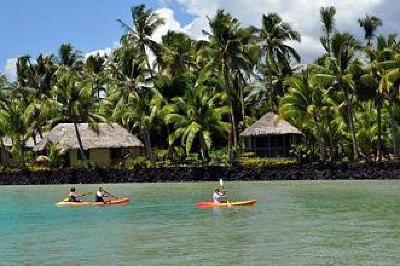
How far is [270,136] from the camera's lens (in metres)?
52.1

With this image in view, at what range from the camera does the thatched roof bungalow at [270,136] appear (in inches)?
1983

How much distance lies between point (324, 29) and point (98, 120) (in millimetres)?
19538

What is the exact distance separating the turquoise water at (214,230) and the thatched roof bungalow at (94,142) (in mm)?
16179

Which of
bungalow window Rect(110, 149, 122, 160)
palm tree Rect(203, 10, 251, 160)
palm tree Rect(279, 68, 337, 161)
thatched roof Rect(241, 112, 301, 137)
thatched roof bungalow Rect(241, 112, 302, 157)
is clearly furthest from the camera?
bungalow window Rect(110, 149, 122, 160)

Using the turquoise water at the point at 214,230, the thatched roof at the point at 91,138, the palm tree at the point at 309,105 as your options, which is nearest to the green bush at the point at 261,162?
the palm tree at the point at 309,105

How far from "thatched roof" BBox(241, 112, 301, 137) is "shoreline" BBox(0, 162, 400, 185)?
242 inches

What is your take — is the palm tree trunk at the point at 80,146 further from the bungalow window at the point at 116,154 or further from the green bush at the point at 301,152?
the green bush at the point at 301,152

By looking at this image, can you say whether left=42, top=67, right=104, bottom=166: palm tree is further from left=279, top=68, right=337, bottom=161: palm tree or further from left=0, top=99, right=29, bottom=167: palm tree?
left=279, top=68, right=337, bottom=161: palm tree

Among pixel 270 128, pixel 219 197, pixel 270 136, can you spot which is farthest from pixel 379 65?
pixel 219 197

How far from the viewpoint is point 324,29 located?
4700cm

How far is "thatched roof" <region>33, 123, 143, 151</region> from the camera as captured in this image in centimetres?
5197

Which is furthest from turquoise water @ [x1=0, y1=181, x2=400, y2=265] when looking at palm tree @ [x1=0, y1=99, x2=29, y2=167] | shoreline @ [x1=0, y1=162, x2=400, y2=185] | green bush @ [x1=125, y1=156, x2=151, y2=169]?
palm tree @ [x1=0, y1=99, x2=29, y2=167]

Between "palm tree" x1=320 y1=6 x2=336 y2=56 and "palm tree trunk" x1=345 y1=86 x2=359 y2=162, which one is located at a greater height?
"palm tree" x1=320 y1=6 x2=336 y2=56

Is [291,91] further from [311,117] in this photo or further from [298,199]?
[298,199]
